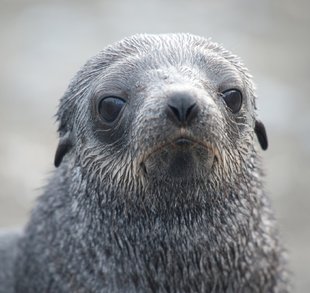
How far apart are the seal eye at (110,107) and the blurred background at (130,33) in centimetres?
502

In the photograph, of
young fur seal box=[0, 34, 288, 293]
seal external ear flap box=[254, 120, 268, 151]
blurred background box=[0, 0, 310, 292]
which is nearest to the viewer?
young fur seal box=[0, 34, 288, 293]

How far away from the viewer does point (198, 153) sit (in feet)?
17.2

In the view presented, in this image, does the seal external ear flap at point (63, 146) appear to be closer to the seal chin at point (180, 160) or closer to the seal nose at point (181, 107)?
the seal chin at point (180, 160)

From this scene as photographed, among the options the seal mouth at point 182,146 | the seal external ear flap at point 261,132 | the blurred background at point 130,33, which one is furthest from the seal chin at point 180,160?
the blurred background at point 130,33

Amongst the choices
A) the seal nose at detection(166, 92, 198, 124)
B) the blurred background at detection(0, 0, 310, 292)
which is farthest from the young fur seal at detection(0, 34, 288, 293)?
the blurred background at detection(0, 0, 310, 292)

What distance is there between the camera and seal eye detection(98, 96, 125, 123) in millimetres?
5590

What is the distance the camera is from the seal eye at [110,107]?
5.59 metres

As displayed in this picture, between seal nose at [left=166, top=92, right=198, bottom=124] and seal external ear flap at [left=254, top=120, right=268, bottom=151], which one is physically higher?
seal external ear flap at [left=254, top=120, right=268, bottom=151]

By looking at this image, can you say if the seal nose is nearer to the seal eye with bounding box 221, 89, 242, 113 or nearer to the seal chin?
the seal chin

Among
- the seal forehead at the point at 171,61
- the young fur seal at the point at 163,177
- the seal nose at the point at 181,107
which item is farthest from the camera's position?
the seal forehead at the point at 171,61

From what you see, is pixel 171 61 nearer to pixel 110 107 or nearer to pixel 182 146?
pixel 110 107

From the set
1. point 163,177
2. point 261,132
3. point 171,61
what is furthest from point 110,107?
point 261,132

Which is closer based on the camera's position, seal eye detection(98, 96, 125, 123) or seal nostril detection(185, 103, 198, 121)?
seal nostril detection(185, 103, 198, 121)

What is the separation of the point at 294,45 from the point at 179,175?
9214 millimetres
